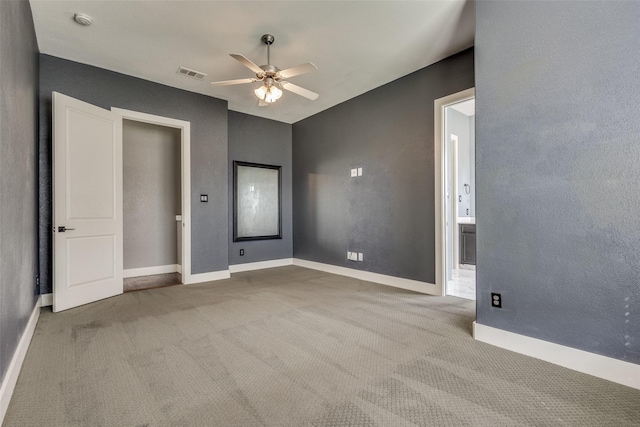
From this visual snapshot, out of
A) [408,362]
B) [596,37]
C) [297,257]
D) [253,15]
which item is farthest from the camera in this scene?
[297,257]

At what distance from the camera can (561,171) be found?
1.99m

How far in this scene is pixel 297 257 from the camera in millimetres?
5863

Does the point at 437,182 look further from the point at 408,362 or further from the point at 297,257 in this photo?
the point at 297,257

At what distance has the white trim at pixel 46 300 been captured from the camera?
322cm

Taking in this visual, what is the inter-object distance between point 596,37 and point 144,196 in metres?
6.05

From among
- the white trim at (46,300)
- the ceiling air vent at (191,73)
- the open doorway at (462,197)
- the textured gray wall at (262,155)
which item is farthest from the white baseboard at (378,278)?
the white trim at (46,300)

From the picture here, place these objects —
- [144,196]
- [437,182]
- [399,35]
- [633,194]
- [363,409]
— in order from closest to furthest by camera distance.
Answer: [363,409] → [633,194] → [399,35] → [437,182] → [144,196]

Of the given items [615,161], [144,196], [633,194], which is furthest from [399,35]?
[144,196]

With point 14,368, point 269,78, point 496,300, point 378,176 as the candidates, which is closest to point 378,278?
point 378,176

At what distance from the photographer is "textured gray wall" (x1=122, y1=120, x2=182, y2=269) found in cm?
512

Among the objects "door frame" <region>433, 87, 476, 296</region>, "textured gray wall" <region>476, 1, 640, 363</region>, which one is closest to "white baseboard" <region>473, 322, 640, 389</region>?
"textured gray wall" <region>476, 1, 640, 363</region>

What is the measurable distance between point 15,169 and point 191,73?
2330 mm

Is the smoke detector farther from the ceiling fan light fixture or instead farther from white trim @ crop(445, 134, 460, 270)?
white trim @ crop(445, 134, 460, 270)

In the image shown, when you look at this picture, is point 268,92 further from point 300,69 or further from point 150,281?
point 150,281
